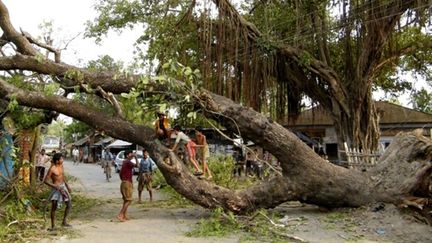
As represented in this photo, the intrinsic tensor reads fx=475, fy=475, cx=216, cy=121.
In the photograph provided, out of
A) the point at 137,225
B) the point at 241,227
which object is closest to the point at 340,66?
the point at 241,227

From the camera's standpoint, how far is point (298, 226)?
8.80 m

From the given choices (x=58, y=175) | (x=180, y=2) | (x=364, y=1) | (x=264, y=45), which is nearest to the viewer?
(x=58, y=175)

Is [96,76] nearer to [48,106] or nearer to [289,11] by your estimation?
[48,106]

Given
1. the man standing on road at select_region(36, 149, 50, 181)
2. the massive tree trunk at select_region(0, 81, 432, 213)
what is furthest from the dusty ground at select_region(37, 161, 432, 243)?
the man standing on road at select_region(36, 149, 50, 181)

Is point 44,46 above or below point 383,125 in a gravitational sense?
above

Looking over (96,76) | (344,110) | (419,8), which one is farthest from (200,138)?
(419,8)

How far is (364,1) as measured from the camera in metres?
12.4

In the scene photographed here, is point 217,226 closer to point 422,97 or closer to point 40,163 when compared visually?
point 40,163

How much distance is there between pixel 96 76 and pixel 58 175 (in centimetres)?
306

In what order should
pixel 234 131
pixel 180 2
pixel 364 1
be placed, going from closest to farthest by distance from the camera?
pixel 234 131
pixel 364 1
pixel 180 2

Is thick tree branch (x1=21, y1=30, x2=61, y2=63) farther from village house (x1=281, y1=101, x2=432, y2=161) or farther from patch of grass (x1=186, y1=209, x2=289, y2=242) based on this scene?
village house (x1=281, y1=101, x2=432, y2=161)

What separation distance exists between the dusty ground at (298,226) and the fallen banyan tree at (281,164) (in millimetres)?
395

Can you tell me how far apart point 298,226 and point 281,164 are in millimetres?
1742

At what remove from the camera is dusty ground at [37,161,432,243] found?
8.01 meters
